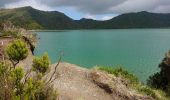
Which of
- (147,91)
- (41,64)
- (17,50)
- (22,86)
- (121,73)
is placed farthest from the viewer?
(121,73)

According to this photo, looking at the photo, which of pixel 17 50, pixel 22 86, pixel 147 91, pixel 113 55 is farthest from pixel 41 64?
pixel 113 55

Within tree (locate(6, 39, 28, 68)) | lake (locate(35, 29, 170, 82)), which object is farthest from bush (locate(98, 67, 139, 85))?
tree (locate(6, 39, 28, 68))

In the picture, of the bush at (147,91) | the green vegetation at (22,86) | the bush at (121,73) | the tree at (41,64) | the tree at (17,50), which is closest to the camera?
the green vegetation at (22,86)

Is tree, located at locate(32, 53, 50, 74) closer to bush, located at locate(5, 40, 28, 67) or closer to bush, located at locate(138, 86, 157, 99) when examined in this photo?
bush, located at locate(5, 40, 28, 67)

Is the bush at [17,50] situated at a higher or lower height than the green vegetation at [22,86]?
higher

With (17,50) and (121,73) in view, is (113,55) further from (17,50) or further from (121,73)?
(17,50)

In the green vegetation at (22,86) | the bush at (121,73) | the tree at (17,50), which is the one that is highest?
the tree at (17,50)

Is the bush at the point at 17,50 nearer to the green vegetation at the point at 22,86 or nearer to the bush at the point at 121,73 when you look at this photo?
the green vegetation at the point at 22,86

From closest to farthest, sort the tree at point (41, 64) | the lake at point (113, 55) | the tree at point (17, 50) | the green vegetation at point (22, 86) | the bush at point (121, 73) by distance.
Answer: the green vegetation at point (22, 86), the tree at point (41, 64), the tree at point (17, 50), the bush at point (121, 73), the lake at point (113, 55)

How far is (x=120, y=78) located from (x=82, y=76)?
74.9 inches

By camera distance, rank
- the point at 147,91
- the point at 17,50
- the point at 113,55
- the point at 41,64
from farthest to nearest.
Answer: the point at 113,55 < the point at 147,91 < the point at 17,50 < the point at 41,64

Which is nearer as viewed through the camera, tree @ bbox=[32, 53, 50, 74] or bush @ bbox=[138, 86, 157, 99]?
tree @ bbox=[32, 53, 50, 74]

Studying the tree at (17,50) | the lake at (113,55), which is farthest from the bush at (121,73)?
the tree at (17,50)

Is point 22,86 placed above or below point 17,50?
below
